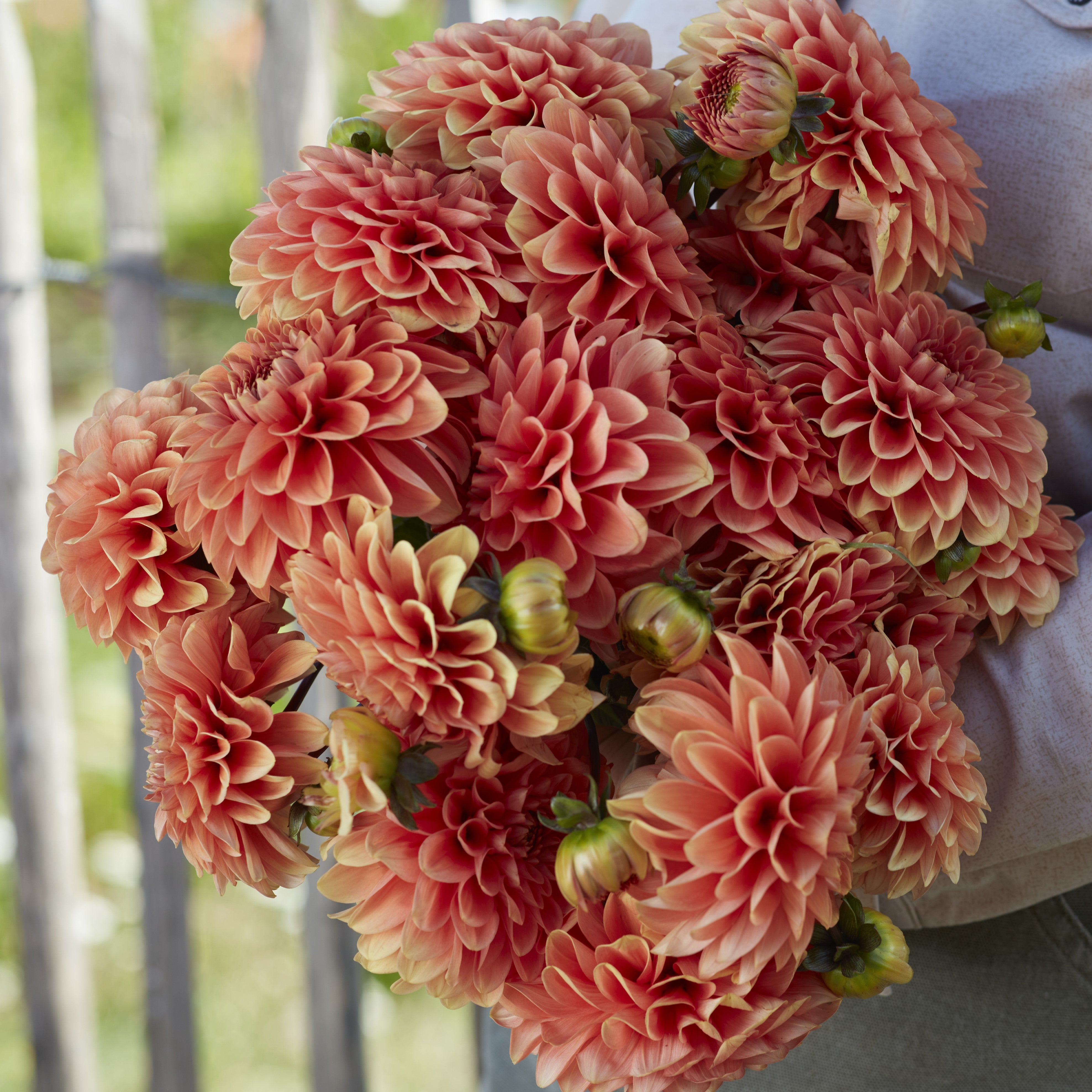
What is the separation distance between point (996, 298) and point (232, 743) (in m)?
0.32

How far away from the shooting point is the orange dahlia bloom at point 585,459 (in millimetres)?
283

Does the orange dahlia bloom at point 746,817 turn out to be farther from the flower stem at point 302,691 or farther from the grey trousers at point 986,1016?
the grey trousers at point 986,1016

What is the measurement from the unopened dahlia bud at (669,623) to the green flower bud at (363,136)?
0.19 metres

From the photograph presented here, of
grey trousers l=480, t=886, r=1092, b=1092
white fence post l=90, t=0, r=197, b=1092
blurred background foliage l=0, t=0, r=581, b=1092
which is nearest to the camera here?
grey trousers l=480, t=886, r=1092, b=1092

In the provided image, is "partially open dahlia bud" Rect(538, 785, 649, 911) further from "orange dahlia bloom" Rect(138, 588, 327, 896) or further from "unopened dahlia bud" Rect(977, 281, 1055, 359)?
"unopened dahlia bud" Rect(977, 281, 1055, 359)

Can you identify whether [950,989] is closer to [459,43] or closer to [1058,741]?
[1058,741]

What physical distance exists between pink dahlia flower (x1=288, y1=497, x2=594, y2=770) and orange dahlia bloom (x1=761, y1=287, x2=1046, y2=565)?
127mm

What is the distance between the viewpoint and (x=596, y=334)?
306 mm

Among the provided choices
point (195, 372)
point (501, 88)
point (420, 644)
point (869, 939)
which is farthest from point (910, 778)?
point (195, 372)

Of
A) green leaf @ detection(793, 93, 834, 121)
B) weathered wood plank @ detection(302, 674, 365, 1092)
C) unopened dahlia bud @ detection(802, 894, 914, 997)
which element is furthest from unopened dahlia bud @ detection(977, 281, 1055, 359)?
weathered wood plank @ detection(302, 674, 365, 1092)

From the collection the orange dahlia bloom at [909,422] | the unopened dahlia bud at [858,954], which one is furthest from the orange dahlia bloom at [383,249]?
the unopened dahlia bud at [858,954]

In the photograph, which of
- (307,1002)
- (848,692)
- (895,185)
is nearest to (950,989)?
(848,692)

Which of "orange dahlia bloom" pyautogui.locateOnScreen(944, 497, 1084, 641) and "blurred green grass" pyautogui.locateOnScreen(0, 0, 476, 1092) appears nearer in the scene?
"orange dahlia bloom" pyautogui.locateOnScreen(944, 497, 1084, 641)

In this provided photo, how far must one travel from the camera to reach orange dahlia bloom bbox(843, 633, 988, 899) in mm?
313
